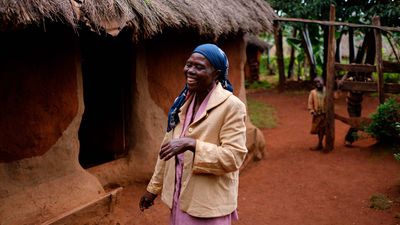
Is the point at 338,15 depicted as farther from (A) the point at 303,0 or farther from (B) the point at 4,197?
(B) the point at 4,197

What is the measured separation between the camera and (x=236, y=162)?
2455 mm

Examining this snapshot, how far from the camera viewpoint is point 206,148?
7.91 feet

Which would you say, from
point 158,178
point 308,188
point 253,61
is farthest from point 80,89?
point 253,61

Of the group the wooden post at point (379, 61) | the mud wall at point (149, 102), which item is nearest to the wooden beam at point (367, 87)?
the wooden post at point (379, 61)

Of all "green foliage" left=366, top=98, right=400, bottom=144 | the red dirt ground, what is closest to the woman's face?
the red dirt ground

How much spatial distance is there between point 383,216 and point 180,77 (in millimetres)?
2841

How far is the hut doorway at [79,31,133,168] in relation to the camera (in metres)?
5.86

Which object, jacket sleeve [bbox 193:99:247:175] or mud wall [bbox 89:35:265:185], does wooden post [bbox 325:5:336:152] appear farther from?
jacket sleeve [bbox 193:99:247:175]

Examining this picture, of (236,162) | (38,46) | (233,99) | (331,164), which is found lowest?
(331,164)

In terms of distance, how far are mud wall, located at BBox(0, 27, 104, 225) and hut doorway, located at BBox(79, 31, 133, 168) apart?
132 centimetres

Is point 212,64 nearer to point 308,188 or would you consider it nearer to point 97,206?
point 97,206

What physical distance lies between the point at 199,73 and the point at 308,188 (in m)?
4.06

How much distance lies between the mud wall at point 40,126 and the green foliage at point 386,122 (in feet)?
14.4

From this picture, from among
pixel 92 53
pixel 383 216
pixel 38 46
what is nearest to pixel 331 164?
pixel 383 216
